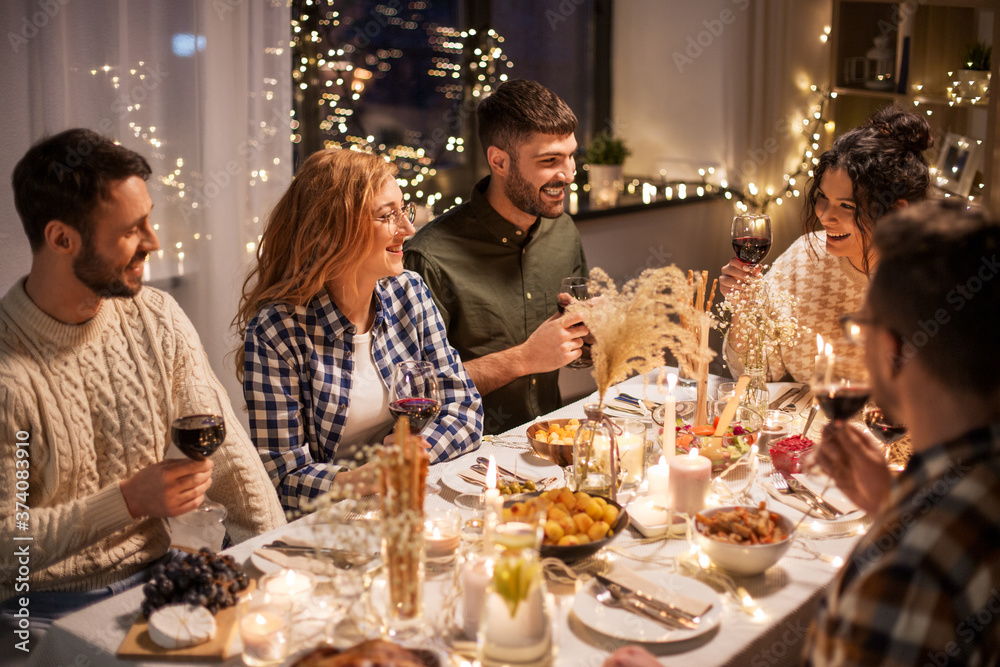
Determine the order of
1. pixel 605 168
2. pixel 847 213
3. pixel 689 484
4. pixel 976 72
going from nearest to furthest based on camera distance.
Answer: pixel 689 484
pixel 847 213
pixel 976 72
pixel 605 168

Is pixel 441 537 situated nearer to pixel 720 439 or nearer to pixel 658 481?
pixel 658 481

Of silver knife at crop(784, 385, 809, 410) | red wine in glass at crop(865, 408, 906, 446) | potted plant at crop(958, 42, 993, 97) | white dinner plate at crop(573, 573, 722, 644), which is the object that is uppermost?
potted plant at crop(958, 42, 993, 97)

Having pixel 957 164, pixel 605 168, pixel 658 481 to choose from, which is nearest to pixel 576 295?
pixel 658 481

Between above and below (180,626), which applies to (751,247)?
above

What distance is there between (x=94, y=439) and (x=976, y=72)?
3.63 meters

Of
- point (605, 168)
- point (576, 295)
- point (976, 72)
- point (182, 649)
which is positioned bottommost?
point (182, 649)

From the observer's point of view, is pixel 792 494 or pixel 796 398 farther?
pixel 796 398

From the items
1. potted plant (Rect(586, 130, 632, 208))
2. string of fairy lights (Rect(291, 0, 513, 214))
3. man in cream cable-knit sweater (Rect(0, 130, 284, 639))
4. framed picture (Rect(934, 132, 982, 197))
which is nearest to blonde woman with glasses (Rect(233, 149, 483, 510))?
man in cream cable-knit sweater (Rect(0, 130, 284, 639))

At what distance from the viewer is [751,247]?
7.36 ft

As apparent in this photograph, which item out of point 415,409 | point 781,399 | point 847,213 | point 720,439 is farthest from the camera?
point 847,213

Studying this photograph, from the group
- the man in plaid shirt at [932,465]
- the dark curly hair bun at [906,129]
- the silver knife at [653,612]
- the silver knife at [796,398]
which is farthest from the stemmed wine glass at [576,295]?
the dark curly hair bun at [906,129]

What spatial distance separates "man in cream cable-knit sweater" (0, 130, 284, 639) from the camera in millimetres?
1618

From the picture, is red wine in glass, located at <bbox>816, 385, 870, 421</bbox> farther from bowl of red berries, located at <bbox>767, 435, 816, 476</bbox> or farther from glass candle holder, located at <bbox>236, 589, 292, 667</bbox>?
glass candle holder, located at <bbox>236, 589, 292, 667</bbox>

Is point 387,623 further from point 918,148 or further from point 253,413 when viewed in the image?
point 918,148
